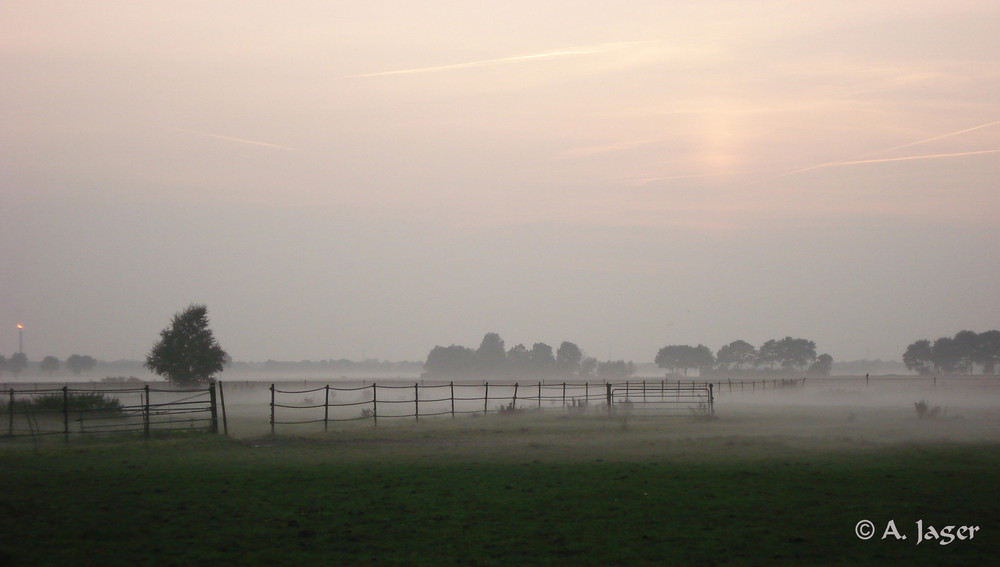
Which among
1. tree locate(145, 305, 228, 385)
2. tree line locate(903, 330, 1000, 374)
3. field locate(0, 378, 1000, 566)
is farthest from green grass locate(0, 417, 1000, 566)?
tree line locate(903, 330, 1000, 374)

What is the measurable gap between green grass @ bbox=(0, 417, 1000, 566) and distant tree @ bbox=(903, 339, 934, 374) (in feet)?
620

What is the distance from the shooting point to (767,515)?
1234cm

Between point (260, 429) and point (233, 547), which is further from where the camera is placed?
point (260, 429)

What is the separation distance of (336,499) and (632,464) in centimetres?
761

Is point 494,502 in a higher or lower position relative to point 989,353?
higher

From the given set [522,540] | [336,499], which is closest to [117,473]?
[336,499]

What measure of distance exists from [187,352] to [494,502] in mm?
61764

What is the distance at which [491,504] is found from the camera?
13.5m

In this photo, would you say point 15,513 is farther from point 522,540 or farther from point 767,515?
Result: point 767,515

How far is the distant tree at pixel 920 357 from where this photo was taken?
619 feet

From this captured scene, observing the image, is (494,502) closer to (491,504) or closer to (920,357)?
(491,504)

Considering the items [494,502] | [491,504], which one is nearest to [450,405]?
[494,502]

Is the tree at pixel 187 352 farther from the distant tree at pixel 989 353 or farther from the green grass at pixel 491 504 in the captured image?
the distant tree at pixel 989 353

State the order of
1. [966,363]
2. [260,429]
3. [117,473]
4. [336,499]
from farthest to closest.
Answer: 1. [966,363]
2. [260,429]
3. [117,473]
4. [336,499]
